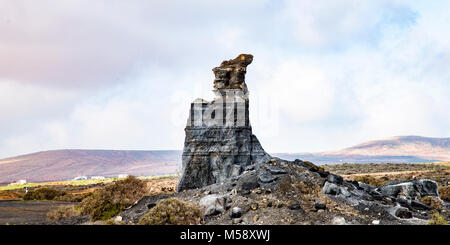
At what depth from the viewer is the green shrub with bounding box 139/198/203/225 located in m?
9.81

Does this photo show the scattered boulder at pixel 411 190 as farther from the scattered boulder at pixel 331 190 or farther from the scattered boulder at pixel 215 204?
the scattered boulder at pixel 215 204

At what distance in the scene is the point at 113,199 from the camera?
577 inches

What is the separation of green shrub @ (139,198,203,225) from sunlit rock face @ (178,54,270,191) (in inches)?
264

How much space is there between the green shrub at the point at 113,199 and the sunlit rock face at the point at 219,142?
2513 millimetres

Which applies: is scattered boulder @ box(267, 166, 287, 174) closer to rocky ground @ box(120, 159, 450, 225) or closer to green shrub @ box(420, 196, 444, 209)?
rocky ground @ box(120, 159, 450, 225)

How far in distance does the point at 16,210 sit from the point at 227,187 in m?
12.1

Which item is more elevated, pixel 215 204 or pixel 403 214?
pixel 215 204

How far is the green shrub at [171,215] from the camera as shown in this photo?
32.2 ft

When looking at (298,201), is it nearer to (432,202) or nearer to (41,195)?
(432,202)

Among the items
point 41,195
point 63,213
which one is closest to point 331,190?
point 63,213

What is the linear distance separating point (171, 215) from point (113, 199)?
18.9 ft

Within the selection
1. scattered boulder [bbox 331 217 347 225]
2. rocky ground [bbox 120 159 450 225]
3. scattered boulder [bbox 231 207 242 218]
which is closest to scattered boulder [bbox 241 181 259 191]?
rocky ground [bbox 120 159 450 225]
